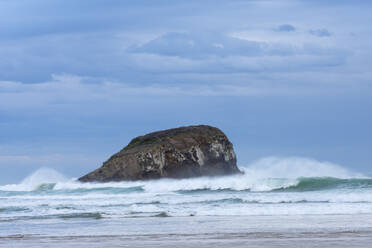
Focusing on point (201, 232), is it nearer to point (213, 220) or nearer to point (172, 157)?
point (213, 220)

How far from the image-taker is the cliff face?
51.8m

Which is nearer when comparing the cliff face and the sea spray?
the sea spray

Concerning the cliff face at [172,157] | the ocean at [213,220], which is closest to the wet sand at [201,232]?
the ocean at [213,220]

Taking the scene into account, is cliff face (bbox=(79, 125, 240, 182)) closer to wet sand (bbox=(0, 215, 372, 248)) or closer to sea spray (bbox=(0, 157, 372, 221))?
sea spray (bbox=(0, 157, 372, 221))

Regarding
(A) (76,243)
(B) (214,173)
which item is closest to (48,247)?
(A) (76,243)

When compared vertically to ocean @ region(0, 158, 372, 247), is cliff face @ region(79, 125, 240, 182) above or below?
above

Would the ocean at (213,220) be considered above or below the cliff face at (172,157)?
below

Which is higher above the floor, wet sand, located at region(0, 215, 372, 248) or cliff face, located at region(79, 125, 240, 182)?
cliff face, located at region(79, 125, 240, 182)

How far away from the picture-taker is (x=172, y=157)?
52438 millimetres

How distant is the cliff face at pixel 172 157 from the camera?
5184 cm

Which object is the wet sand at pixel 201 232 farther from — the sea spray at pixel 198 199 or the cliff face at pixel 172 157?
the cliff face at pixel 172 157

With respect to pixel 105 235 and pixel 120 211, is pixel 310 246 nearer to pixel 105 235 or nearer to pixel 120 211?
pixel 105 235

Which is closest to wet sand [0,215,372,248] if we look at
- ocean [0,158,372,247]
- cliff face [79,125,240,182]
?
ocean [0,158,372,247]

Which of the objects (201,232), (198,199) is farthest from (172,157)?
(201,232)
